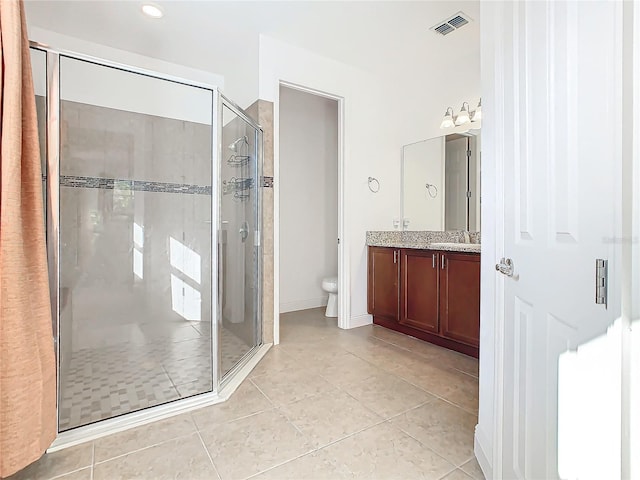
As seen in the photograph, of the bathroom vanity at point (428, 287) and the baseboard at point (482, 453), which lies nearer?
the baseboard at point (482, 453)

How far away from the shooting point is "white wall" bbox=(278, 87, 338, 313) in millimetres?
4160

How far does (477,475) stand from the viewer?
1361 mm

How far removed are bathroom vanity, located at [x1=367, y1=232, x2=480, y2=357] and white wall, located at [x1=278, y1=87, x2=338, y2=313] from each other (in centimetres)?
103

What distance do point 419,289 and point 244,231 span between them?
1.64 metres

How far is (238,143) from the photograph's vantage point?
2.68 m

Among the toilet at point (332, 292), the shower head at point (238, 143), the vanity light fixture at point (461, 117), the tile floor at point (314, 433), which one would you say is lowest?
the tile floor at point (314, 433)

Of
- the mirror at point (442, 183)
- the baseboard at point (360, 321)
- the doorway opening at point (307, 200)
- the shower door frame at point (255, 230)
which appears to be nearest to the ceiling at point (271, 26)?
the shower door frame at point (255, 230)

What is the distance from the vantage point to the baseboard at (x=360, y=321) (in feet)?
11.4

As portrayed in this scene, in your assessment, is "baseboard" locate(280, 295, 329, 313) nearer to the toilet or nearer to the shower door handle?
the toilet

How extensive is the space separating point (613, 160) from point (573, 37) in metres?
0.34

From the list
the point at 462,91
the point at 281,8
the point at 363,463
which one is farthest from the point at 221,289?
the point at 462,91

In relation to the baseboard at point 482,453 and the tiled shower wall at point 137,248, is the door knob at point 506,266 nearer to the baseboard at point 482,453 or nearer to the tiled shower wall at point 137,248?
the baseboard at point 482,453

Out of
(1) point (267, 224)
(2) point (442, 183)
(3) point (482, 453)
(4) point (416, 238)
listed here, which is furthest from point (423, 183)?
(3) point (482, 453)

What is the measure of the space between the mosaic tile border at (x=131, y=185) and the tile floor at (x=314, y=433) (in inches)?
61.2
